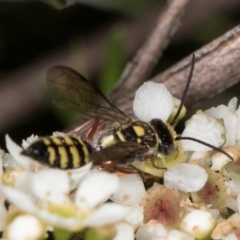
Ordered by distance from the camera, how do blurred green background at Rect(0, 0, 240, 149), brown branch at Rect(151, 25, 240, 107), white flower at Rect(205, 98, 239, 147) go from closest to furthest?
white flower at Rect(205, 98, 239, 147)
brown branch at Rect(151, 25, 240, 107)
blurred green background at Rect(0, 0, 240, 149)

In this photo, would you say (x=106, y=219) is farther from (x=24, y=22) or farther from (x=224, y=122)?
(x=24, y=22)

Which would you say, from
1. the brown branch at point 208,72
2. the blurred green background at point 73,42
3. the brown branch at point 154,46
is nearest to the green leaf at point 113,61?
the blurred green background at point 73,42

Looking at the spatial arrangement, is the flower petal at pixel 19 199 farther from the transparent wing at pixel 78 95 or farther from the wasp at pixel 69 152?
the transparent wing at pixel 78 95

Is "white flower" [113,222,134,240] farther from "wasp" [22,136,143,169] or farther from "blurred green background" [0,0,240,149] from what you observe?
"blurred green background" [0,0,240,149]

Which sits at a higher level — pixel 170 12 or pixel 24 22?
pixel 170 12

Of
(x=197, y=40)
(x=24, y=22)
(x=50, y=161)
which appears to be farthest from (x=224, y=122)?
(x=24, y=22)

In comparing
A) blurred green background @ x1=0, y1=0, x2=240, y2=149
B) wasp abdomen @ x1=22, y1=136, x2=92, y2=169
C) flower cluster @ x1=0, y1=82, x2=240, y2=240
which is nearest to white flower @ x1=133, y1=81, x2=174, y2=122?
flower cluster @ x1=0, y1=82, x2=240, y2=240

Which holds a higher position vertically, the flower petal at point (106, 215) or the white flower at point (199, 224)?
the flower petal at point (106, 215)
